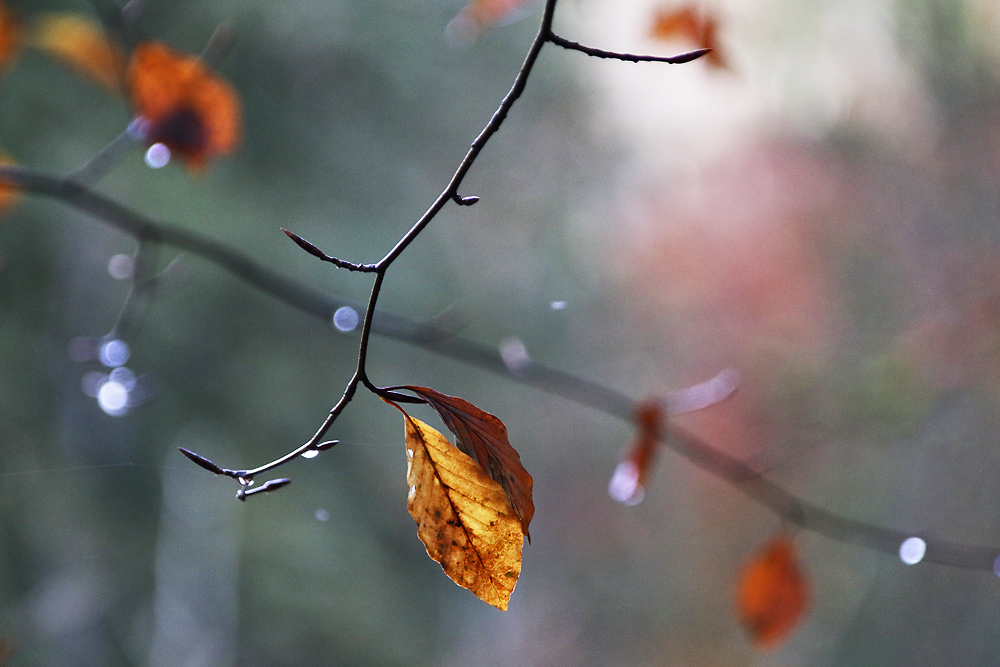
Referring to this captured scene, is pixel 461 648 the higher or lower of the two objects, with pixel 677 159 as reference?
lower

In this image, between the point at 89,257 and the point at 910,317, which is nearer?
the point at 89,257

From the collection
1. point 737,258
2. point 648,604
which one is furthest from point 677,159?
point 648,604

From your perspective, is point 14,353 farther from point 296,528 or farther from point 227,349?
point 296,528

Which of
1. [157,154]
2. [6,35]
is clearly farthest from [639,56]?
[6,35]

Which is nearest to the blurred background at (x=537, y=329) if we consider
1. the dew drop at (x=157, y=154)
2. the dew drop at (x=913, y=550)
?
the dew drop at (x=157, y=154)

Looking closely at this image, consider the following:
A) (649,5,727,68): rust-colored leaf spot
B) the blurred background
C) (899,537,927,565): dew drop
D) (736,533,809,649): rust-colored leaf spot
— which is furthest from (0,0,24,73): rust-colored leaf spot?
(899,537,927,565): dew drop

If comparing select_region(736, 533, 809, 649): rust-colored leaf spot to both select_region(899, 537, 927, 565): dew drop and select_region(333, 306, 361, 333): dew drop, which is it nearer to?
select_region(899, 537, 927, 565): dew drop
